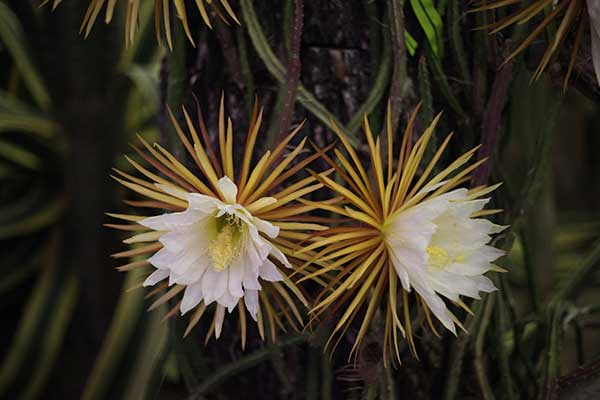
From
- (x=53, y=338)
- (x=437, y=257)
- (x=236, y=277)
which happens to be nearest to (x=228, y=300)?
(x=236, y=277)

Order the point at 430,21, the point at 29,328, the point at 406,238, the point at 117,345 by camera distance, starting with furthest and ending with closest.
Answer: the point at 29,328
the point at 117,345
the point at 430,21
the point at 406,238

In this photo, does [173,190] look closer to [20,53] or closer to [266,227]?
[266,227]

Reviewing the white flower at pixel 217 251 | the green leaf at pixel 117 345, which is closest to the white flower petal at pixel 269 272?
the white flower at pixel 217 251

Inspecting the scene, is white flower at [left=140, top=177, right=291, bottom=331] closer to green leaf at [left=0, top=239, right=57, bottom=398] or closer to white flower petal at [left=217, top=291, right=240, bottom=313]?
white flower petal at [left=217, top=291, right=240, bottom=313]

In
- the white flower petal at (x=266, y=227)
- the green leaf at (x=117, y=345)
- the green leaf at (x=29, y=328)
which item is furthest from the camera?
the green leaf at (x=29, y=328)

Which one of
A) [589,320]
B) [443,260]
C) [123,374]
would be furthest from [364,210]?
A: [123,374]

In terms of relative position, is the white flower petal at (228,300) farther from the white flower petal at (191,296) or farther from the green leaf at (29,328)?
the green leaf at (29,328)

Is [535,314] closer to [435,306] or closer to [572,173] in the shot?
[435,306]

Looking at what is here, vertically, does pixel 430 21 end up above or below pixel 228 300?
above
